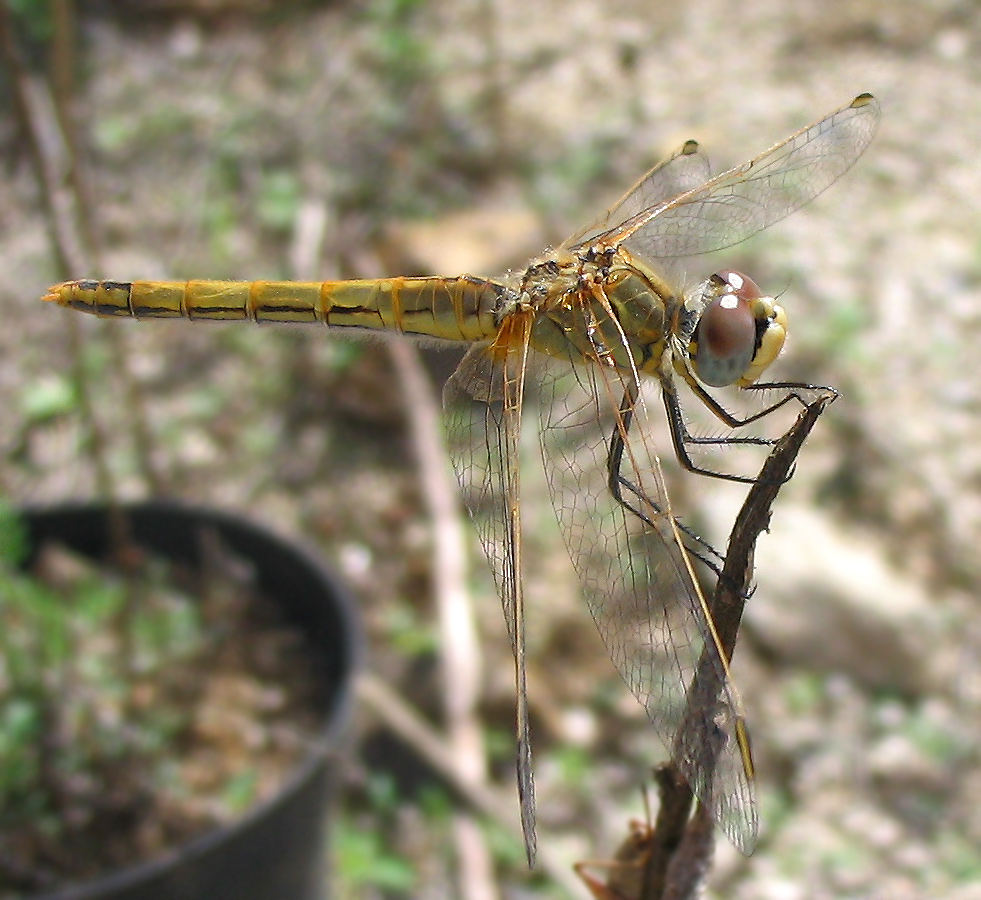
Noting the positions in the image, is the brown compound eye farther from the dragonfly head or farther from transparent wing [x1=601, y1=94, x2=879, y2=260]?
transparent wing [x1=601, y1=94, x2=879, y2=260]

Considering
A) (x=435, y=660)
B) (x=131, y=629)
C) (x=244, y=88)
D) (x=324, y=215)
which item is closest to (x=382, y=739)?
(x=435, y=660)

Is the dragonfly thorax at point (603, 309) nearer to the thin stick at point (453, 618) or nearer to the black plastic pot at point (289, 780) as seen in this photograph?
the thin stick at point (453, 618)

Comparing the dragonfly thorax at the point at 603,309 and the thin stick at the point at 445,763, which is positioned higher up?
the dragonfly thorax at the point at 603,309

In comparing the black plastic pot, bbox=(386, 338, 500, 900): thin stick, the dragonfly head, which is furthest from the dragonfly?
the black plastic pot

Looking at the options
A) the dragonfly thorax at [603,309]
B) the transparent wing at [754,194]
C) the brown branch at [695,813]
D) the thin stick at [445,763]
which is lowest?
the brown branch at [695,813]

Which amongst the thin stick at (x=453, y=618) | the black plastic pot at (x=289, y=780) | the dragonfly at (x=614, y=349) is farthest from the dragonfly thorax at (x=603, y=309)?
the black plastic pot at (x=289, y=780)

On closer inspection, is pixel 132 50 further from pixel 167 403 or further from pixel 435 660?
pixel 435 660

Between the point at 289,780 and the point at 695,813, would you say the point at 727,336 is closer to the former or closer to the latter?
the point at 695,813
